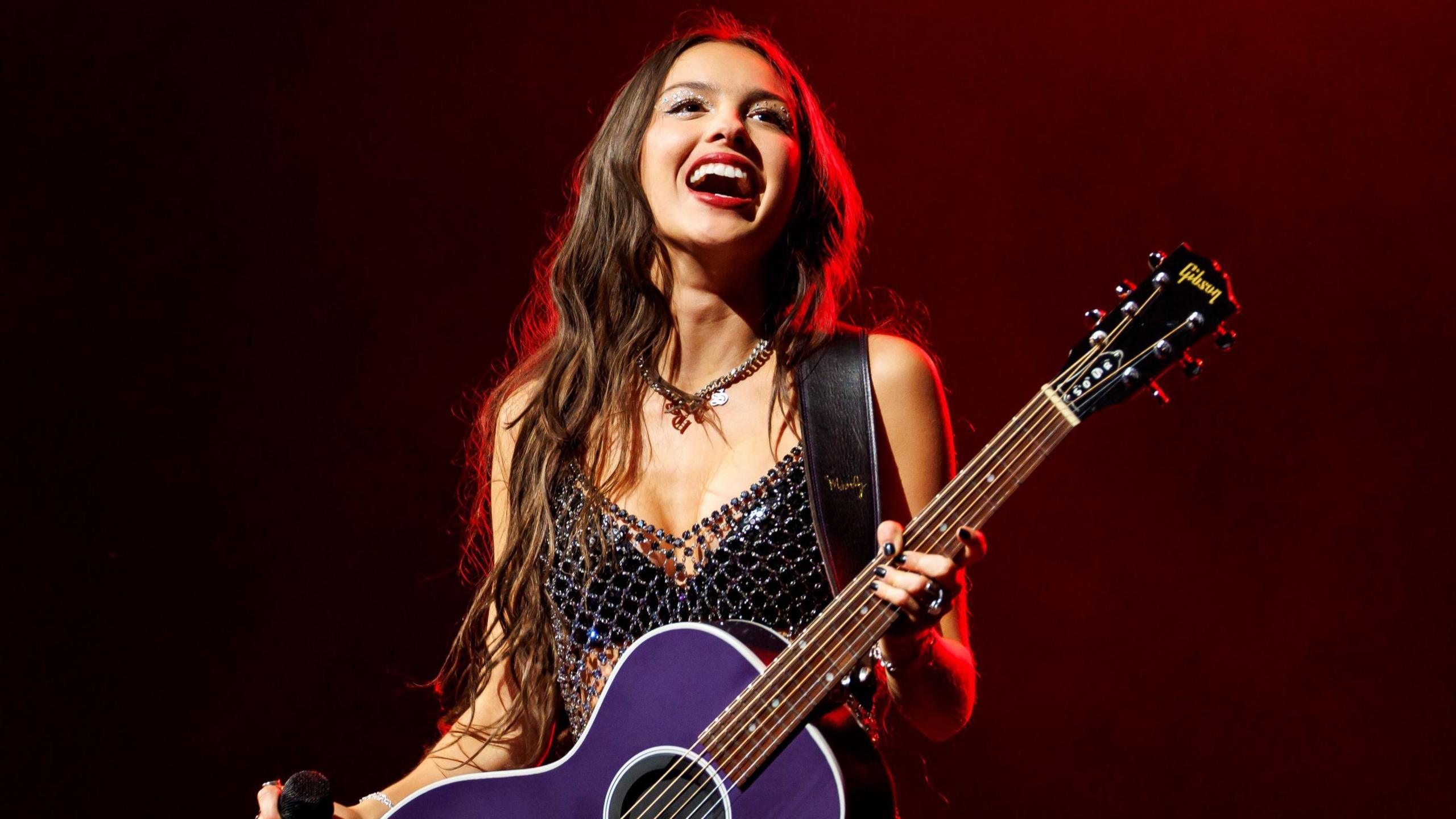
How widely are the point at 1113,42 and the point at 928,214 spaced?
565mm

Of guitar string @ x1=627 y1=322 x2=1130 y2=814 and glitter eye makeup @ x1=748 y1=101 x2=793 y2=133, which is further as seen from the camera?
glitter eye makeup @ x1=748 y1=101 x2=793 y2=133

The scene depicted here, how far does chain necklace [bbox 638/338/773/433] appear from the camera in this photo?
5.72ft

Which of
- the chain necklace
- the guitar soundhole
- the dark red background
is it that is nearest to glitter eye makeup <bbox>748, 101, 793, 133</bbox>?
the chain necklace

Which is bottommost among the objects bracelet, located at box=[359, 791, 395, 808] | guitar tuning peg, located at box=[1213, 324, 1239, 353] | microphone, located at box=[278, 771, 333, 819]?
guitar tuning peg, located at box=[1213, 324, 1239, 353]

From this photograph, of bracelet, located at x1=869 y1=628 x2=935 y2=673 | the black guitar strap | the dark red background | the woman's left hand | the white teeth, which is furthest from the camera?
the dark red background

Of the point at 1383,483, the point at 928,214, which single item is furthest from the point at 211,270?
the point at 1383,483

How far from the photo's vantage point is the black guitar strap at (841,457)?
5.08ft

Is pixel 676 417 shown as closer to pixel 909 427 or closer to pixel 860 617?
pixel 909 427

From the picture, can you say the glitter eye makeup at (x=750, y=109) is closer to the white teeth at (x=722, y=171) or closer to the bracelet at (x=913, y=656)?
the white teeth at (x=722, y=171)

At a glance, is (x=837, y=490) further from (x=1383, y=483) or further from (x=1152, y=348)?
(x=1383, y=483)

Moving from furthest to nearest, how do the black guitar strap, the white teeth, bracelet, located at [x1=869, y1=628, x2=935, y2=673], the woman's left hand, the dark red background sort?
the dark red background, the white teeth, the black guitar strap, bracelet, located at [x1=869, y1=628, x2=935, y2=673], the woman's left hand

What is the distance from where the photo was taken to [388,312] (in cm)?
275

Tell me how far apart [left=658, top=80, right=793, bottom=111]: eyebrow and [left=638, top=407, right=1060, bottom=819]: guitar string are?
2.25ft

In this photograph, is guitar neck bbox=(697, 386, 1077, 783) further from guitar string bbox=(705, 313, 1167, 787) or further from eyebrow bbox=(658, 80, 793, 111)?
eyebrow bbox=(658, 80, 793, 111)
